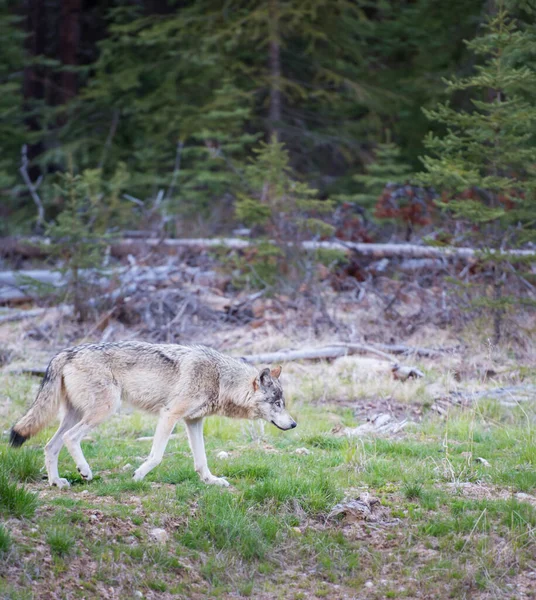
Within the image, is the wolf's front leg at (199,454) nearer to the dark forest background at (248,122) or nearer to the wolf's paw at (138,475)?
the wolf's paw at (138,475)

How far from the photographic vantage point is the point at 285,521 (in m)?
6.25

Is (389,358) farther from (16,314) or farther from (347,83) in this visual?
(347,83)

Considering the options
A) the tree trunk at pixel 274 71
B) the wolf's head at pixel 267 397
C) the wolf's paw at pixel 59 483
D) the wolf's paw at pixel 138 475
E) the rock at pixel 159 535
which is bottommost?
the wolf's paw at pixel 138 475

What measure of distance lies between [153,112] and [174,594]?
20543mm

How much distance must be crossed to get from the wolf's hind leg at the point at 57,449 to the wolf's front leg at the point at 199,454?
1.15 meters

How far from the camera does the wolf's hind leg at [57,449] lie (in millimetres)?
6663

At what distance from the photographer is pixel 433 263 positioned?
15.6 meters

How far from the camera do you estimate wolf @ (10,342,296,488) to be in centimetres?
680

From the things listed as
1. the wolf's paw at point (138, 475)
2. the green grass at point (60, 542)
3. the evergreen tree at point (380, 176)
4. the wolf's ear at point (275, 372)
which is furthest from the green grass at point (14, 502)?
the evergreen tree at point (380, 176)

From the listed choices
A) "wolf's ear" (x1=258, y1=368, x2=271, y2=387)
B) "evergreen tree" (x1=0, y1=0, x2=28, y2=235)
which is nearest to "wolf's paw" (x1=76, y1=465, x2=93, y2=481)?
"wolf's ear" (x1=258, y1=368, x2=271, y2=387)

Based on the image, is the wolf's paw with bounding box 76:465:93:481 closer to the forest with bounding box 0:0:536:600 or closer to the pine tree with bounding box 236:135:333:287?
the forest with bounding box 0:0:536:600

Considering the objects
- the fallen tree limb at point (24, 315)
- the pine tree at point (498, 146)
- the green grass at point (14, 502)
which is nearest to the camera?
the green grass at point (14, 502)

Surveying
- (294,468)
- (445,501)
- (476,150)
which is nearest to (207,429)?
(294,468)

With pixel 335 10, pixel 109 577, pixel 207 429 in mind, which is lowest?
pixel 207 429
